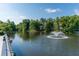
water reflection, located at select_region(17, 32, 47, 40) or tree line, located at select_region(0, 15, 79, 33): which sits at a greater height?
tree line, located at select_region(0, 15, 79, 33)

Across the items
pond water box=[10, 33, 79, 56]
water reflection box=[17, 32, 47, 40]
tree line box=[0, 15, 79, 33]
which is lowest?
pond water box=[10, 33, 79, 56]

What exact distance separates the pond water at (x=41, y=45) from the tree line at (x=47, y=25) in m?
0.06

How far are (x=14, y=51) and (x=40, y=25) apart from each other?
0.38m

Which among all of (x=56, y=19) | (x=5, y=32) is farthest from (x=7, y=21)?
(x=56, y=19)

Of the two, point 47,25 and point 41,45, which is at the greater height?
point 47,25

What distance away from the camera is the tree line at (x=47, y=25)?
7.59ft

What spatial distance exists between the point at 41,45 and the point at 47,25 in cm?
21

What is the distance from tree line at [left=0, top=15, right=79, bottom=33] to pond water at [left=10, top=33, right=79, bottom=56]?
0.06 m

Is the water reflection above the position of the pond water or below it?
above

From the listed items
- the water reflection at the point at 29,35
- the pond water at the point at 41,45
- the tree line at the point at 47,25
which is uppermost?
the tree line at the point at 47,25

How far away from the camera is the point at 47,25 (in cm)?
235

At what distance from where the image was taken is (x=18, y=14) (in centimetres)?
230

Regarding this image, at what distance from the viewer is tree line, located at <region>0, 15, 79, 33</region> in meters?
2.31

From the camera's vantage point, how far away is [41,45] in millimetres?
2309
